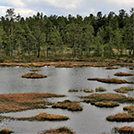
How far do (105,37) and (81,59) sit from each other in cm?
4789

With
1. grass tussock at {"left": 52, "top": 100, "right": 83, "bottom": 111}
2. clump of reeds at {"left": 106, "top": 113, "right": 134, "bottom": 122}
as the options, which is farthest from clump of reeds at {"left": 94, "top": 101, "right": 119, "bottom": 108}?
clump of reeds at {"left": 106, "top": 113, "right": 134, "bottom": 122}

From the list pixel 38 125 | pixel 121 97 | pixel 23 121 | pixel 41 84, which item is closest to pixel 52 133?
pixel 38 125

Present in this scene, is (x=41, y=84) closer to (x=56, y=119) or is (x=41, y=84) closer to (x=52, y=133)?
Answer: (x=56, y=119)

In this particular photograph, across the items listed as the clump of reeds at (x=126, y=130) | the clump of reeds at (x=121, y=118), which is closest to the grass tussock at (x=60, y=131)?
the clump of reeds at (x=126, y=130)

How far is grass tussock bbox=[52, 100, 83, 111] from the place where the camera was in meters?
37.9

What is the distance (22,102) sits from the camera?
138 feet

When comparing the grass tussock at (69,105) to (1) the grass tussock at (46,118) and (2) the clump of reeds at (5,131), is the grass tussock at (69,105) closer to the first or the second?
(1) the grass tussock at (46,118)

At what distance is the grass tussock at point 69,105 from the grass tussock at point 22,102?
2.35 metres

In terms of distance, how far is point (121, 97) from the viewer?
149 ft

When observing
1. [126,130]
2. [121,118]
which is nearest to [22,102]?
[121,118]

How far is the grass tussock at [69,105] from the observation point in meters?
37.9

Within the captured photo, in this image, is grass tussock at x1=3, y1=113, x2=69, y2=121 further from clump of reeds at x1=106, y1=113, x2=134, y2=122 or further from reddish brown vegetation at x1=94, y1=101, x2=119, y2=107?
reddish brown vegetation at x1=94, y1=101, x2=119, y2=107

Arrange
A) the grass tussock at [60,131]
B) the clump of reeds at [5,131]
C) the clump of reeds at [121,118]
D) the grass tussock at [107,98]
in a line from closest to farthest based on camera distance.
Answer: the grass tussock at [60,131]
the clump of reeds at [5,131]
the clump of reeds at [121,118]
the grass tussock at [107,98]

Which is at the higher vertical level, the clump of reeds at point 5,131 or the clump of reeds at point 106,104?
the clump of reeds at point 106,104
